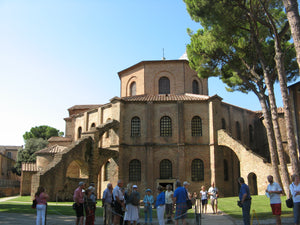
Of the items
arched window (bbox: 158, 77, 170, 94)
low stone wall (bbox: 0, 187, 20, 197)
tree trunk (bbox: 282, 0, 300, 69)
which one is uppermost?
arched window (bbox: 158, 77, 170, 94)

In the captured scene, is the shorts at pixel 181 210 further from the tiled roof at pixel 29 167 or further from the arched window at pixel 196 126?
the tiled roof at pixel 29 167

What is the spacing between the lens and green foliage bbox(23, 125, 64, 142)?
65.8 metres

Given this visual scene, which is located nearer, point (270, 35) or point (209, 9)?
point (209, 9)

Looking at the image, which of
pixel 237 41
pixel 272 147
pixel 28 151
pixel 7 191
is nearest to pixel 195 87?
pixel 237 41

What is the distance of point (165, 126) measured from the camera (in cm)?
2745

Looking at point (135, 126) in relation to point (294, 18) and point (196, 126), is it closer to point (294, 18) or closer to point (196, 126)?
point (196, 126)

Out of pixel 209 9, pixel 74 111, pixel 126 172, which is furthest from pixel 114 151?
pixel 74 111

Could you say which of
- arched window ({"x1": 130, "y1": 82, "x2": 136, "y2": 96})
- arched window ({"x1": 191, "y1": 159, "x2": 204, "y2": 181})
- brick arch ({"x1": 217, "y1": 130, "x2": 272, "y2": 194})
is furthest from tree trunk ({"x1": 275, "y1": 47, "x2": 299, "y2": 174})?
arched window ({"x1": 130, "y1": 82, "x2": 136, "y2": 96})

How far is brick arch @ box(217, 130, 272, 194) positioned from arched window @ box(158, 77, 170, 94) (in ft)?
28.5

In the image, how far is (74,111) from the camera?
41.0 m

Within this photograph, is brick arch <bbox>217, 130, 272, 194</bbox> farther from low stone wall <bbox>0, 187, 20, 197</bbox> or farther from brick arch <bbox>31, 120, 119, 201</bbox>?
low stone wall <bbox>0, 187, 20, 197</bbox>

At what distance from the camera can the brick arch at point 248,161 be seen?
2206cm

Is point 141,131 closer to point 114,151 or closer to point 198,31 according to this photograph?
point 114,151

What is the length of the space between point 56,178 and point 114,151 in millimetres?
6054
